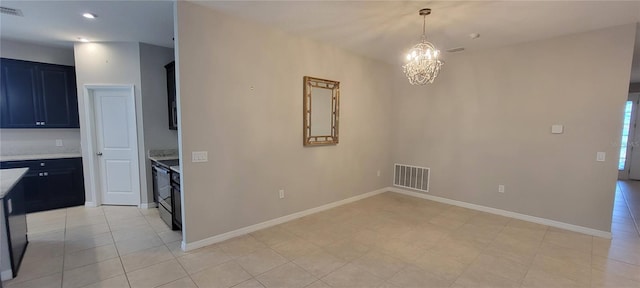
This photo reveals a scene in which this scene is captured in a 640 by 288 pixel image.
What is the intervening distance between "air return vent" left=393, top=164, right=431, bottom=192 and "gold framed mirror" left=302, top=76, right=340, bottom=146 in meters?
1.78

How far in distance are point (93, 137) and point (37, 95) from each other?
1.08 m

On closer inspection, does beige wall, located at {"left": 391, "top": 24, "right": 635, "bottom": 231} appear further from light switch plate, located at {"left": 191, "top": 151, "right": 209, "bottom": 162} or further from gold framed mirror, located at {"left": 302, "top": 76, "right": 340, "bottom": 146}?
light switch plate, located at {"left": 191, "top": 151, "right": 209, "bottom": 162}

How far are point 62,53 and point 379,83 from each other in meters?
5.50

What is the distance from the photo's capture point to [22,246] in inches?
111

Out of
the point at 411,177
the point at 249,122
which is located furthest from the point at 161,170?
the point at 411,177

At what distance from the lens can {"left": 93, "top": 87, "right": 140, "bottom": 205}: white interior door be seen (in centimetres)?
440

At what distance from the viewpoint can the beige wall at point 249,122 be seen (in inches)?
115

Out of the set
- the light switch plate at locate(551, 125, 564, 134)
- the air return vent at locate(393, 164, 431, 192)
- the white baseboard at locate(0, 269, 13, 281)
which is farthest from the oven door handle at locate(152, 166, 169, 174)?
the light switch plate at locate(551, 125, 564, 134)

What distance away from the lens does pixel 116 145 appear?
176 inches

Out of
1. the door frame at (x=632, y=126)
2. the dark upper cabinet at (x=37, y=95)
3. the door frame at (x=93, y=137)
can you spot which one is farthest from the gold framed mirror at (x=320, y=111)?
the door frame at (x=632, y=126)

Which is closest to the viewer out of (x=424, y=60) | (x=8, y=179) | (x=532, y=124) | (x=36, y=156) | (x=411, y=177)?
(x=8, y=179)

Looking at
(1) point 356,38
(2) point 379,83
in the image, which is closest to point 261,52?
(1) point 356,38

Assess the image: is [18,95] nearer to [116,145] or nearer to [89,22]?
[116,145]

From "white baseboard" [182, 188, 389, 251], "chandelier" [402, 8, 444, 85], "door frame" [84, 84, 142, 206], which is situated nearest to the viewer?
A: "chandelier" [402, 8, 444, 85]
